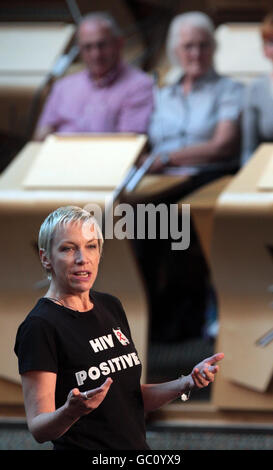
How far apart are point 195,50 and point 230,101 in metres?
0.21

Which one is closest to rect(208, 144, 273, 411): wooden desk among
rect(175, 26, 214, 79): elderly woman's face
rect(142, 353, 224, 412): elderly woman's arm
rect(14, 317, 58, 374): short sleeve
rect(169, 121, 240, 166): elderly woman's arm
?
rect(169, 121, 240, 166): elderly woman's arm

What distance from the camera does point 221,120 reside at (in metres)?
3.11

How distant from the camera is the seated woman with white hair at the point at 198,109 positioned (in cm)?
307

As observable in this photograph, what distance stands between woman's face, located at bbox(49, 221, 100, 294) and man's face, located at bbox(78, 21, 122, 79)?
2137 mm

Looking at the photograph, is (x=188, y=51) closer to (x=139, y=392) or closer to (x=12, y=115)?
(x=12, y=115)

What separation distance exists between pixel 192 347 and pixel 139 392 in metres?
1.79

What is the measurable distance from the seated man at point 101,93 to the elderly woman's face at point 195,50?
17 centimetres

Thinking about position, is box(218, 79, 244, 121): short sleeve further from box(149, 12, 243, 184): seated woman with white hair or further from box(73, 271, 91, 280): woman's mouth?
box(73, 271, 91, 280): woman's mouth

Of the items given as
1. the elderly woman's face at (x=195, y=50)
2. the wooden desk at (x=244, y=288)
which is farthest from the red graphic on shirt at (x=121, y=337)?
the elderly woman's face at (x=195, y=50)

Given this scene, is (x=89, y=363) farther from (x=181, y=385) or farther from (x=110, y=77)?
(x=110, y=77)

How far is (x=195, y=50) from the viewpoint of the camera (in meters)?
3.15

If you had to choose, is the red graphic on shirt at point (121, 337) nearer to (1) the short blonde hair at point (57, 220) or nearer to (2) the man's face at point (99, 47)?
(1) the short blonde hair at point (57, 220)

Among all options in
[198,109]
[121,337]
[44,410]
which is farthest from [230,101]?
[44,410]
